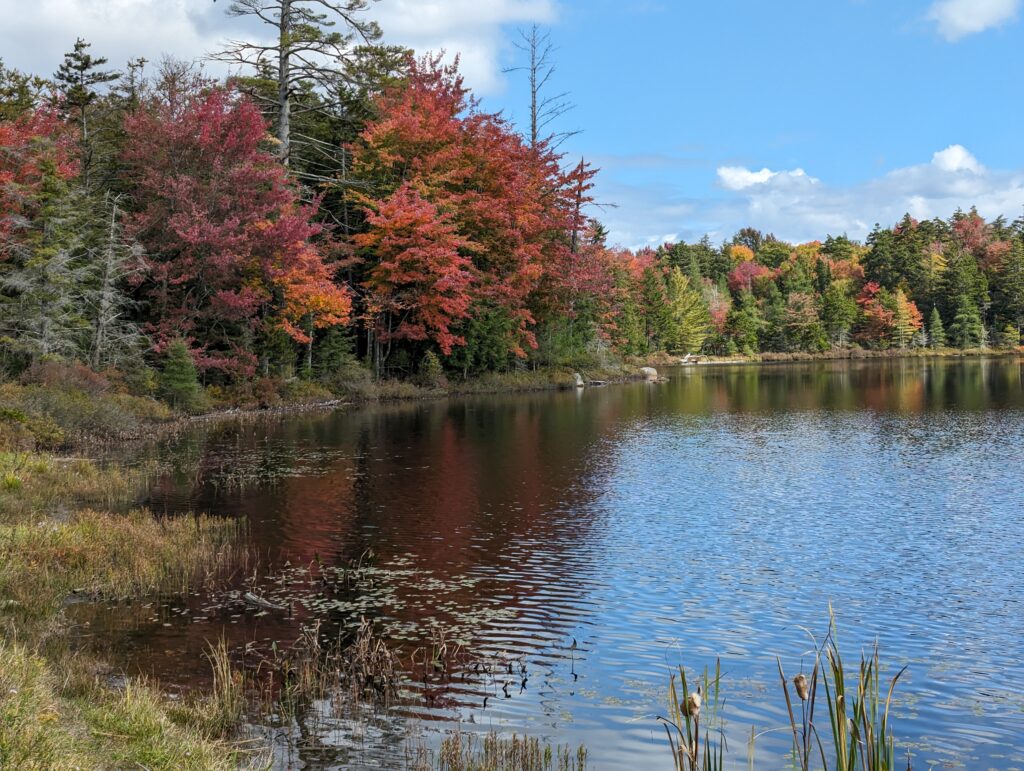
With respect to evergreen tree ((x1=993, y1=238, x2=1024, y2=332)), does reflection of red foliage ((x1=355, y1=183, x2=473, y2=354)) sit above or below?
below

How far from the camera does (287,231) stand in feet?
107

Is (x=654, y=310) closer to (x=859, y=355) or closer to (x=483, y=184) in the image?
(x=859, y=355)

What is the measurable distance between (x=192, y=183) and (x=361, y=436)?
11867 millimetres

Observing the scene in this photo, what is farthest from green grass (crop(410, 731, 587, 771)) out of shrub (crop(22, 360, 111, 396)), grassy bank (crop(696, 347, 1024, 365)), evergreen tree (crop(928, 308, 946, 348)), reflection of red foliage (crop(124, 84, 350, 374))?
evergreen tree (crop(928, 308, 946, 348))

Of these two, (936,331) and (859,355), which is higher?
(936,331)

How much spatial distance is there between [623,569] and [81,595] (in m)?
7.35

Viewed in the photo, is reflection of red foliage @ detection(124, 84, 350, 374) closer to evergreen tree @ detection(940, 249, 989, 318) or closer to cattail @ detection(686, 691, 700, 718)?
cattail @ detection(686, 691, 700, 718)

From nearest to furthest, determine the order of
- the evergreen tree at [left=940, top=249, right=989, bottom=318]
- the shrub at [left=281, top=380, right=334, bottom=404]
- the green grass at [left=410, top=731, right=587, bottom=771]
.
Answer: the green grass at [left=410, top=731, right=587, bottom=771] < the shrub at [left=281, top=380, right=334, bottom=404] < the evergreen tree at [left=940, top=249, right=989, bottom=318]

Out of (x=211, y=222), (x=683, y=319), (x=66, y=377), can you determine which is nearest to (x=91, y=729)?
(x=66, y=377)

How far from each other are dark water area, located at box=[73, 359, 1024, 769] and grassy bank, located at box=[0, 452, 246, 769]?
0.66 metres

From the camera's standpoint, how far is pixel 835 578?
12.4 meters

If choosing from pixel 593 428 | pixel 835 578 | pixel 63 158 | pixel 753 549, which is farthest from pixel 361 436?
pixel 835 578

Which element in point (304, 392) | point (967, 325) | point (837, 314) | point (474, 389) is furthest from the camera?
point (837, 314)

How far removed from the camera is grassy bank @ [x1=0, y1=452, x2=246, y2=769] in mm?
5730
